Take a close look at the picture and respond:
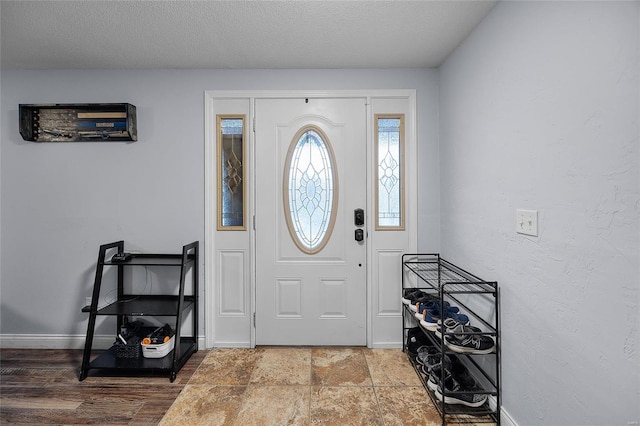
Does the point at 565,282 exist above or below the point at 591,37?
below

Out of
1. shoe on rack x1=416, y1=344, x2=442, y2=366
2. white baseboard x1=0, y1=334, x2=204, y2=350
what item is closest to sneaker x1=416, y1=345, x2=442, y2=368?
shoe on rack x1=416, y1=344, x2=442, y2=366

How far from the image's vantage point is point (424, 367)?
2.30 m

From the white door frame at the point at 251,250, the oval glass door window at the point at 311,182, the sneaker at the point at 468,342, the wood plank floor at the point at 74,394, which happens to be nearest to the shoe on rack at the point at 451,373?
the sneaker at the point at 468,342

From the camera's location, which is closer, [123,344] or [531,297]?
[531,297]

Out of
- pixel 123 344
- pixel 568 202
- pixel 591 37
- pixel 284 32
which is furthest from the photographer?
pixel 123 344

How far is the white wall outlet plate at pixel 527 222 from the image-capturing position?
1570 millimetres

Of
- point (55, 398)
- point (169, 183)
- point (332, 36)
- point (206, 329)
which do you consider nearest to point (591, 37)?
point (332, 36)

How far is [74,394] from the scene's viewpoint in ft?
7.21

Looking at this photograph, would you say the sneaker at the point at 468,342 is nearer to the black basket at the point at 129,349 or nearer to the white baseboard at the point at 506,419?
the white baseboard at the point at 506,419

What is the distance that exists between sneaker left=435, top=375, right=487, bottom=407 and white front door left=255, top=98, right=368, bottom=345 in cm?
95

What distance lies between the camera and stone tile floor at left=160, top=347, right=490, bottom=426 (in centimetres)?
195

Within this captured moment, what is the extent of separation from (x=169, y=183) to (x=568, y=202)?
110 inches

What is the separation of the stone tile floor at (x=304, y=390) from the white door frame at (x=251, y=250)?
19 centimetres

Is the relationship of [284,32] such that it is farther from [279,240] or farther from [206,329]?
[206,329]
